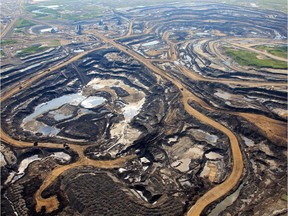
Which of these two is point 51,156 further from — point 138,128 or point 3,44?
point 3,44

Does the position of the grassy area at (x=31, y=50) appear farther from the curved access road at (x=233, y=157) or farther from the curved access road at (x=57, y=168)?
the curved access road at (x=57, y=168)

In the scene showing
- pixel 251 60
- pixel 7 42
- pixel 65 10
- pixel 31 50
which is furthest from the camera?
pixel 65 10

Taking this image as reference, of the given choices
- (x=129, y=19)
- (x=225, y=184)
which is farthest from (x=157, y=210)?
(x=129, y=19)

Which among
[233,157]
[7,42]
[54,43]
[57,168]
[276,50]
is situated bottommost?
[57,168]

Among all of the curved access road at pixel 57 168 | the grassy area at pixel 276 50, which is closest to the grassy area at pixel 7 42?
the curved access road at pixel 57 168

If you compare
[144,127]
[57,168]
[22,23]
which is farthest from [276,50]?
[22,23]

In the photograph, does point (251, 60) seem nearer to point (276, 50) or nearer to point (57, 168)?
point (276, 50)

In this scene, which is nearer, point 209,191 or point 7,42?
point 209,191
